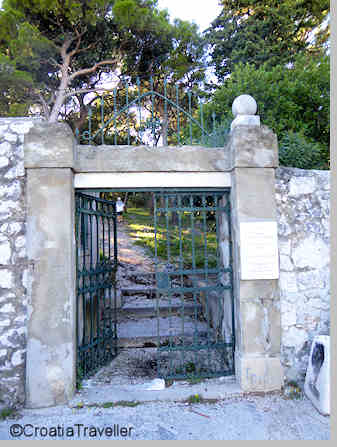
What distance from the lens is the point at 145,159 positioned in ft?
10.5

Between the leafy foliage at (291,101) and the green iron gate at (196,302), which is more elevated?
the leafy foliage at (291,101)

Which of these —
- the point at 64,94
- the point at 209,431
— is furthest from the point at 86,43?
the point at 209,431

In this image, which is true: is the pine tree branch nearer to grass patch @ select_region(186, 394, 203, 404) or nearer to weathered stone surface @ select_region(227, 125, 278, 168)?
weathered stone surface @ select_region(227, 125, 278, 168)

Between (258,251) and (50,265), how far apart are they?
2.08 meters

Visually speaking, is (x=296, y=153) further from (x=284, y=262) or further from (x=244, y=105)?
(x=284, y=262)

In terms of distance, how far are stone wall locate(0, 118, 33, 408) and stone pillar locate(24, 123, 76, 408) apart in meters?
0.13

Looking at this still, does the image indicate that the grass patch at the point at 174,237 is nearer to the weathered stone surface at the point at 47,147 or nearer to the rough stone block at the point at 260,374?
the rough stone block at the point at 260,374

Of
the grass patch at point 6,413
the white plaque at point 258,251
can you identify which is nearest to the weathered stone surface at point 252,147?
the white plaque at point 258,251

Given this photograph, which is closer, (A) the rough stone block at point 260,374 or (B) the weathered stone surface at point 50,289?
(B) the weathered stone surface at point 50,289

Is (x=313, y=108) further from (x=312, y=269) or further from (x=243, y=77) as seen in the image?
(x=312, y=269)

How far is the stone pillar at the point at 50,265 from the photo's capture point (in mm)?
2820

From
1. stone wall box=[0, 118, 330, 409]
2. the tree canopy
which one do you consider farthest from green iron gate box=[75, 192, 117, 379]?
the tree canopy

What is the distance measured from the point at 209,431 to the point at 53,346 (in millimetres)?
1578

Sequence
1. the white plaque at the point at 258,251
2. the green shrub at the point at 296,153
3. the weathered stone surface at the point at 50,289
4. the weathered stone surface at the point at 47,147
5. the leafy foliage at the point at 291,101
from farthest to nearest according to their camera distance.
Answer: the leafy foliage at the point at 291,101 < the green shrub at the point at 296,153 < the white plaque at the point at 258,251 < the weathered stone surface at the point at 47,147 < the weathered stone surface at the point at 50,289
